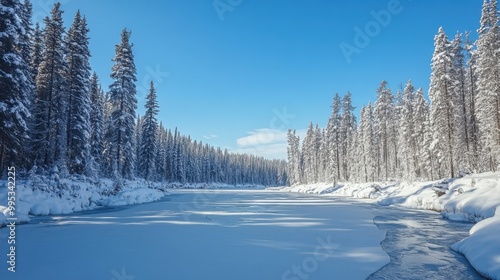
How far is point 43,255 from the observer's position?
774 cm

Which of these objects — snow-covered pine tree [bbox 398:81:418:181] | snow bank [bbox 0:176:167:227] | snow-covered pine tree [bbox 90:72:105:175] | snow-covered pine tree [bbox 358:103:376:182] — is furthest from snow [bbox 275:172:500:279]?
snow-covered pine tree [bbox 90:72:105:175]

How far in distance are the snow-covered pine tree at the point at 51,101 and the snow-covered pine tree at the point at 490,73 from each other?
42.9 metres

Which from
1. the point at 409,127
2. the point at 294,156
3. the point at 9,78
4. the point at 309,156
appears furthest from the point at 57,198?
the point at 294,156

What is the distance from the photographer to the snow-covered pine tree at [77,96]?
29.5 metres

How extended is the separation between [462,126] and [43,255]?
149 ft

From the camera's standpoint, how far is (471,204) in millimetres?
16797

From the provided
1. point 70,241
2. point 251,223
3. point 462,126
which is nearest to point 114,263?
point 70,241

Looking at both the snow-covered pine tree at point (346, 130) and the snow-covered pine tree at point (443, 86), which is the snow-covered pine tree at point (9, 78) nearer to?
the snow-covered pine tree at point (443, 86)

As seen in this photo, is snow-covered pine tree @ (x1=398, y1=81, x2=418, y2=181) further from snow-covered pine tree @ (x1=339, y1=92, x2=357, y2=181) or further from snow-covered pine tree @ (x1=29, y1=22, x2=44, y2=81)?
snow-covered pine tree @ (x1=29, y1=22, x2=44, y2=81)

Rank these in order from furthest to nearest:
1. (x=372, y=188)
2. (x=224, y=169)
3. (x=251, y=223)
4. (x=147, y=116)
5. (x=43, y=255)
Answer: (x=224, y=169) → (x=147, y=116) → (x=372, y=188) → (x=251, y=223) → (x=43, y=255)

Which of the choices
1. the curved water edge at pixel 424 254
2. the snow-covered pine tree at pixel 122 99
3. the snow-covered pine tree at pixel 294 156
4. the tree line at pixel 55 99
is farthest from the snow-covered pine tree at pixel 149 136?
the snow-covered pine tree at pixel 294 156

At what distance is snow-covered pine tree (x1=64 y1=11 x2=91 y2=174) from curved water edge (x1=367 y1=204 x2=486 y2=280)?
94.5ft

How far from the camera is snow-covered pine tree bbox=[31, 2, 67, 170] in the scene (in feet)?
90.3

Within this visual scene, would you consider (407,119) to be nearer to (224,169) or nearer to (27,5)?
(27,5)
